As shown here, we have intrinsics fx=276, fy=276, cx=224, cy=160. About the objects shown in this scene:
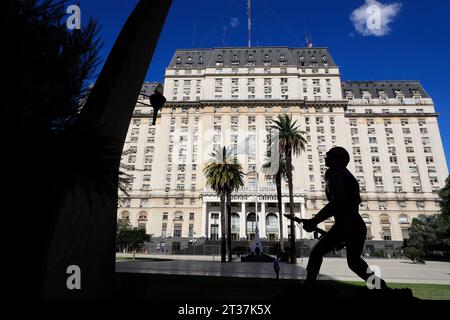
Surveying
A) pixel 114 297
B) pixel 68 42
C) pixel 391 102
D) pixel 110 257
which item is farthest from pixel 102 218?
pixel 391 102

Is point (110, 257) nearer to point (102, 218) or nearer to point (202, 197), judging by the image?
point (102, 218)

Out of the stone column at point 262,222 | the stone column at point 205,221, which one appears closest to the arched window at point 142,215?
the stone column at point 205,221

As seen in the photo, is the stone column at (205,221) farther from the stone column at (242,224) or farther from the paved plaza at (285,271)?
the paved plaza at (285,271)

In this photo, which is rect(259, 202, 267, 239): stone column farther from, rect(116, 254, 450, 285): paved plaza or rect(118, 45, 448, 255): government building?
rect(116, 254, 450, 285): paved plaza

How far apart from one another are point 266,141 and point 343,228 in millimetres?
65840

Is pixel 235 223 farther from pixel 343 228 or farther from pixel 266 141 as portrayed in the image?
pixel 343 228

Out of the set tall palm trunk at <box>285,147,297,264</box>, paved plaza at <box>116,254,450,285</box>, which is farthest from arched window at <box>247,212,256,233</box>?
paved plaza at <box>116,254,450,285</box>

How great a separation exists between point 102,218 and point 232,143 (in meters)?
66.9

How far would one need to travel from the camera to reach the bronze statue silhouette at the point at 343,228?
5.14 metres

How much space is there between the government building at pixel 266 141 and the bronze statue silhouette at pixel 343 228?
188 feet

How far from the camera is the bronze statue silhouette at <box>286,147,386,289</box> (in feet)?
16.9

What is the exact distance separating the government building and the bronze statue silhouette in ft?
188
